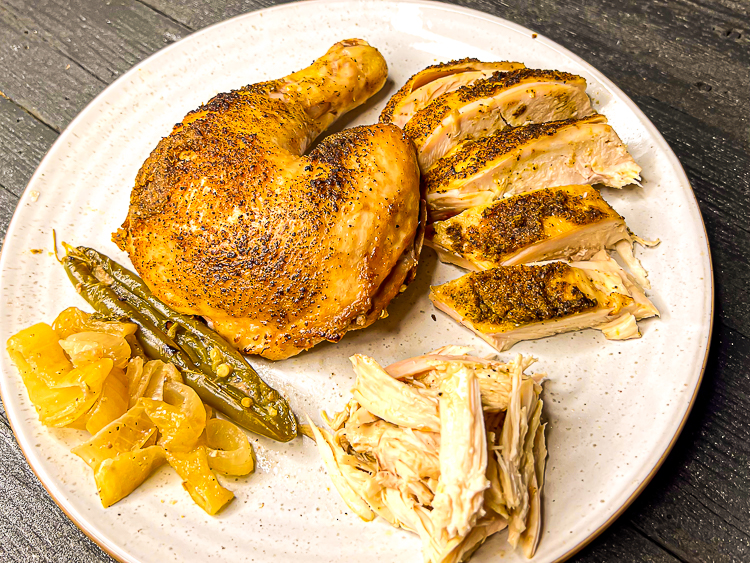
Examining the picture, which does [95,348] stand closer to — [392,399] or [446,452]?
[392,399]

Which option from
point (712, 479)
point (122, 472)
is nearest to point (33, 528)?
point (122, 472)

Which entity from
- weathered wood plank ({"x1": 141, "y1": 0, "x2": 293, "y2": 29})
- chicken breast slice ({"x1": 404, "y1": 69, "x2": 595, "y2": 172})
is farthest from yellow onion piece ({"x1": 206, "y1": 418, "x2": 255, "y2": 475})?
weathered wood plank ({"x1": 141, "y1": 0, "x2": 293, "y2": 29})

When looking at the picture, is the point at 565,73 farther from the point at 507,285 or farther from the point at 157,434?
the point at 157,434

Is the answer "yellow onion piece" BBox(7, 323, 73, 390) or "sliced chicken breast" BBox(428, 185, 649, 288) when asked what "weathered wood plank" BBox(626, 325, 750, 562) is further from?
"yellow onion piece" BBox(7, 323, 73, 390)

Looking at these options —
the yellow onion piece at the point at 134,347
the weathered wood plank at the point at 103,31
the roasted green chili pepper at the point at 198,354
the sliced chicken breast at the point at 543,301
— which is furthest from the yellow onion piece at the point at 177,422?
the weathered wood plank at the point at 103,31

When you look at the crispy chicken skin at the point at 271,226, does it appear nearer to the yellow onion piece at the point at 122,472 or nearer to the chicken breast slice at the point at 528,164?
the chicken breast slice at the point at 528,164

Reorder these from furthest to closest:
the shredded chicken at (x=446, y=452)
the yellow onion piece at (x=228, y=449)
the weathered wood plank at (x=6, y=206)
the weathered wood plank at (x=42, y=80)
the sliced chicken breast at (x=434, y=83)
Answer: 1. the weathered wood plank at (x=42, y=80)
2. the weathered wood plank at (x=6, y=206)
3. the sliced chicken breast at (x=434, y=83)
4. the yellow onion piece at (x=228, y=449)
5. the shredded chicken at (x=446, y=452)
